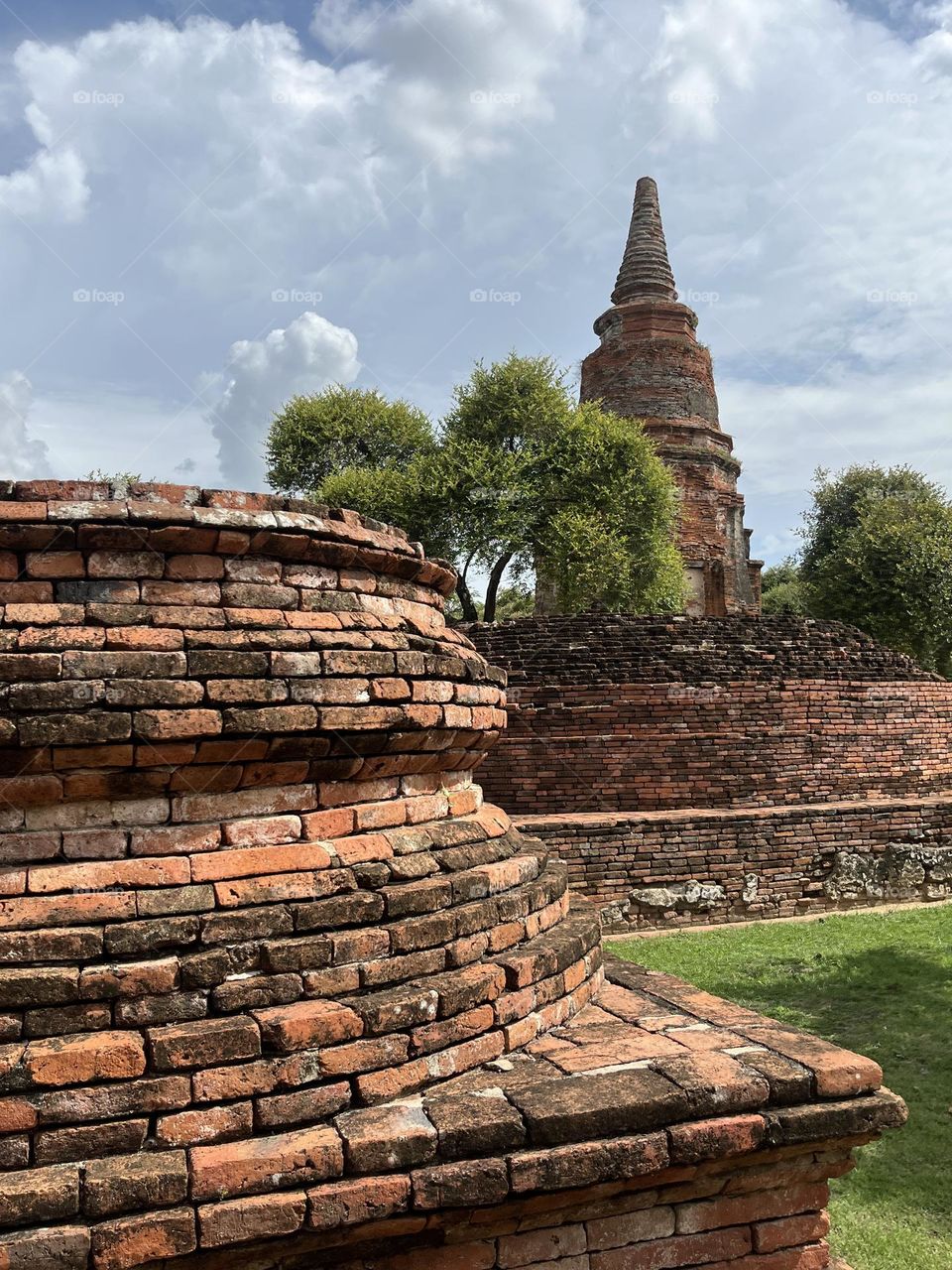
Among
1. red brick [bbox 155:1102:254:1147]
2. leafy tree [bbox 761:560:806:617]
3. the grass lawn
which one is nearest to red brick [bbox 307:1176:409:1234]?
red brick [bbox 155:1102:254:1147]

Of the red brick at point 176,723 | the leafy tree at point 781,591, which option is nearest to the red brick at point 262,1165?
the red brick at point 176,723

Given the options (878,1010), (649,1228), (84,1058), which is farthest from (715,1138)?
(878,1010)

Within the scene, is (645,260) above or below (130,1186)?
above

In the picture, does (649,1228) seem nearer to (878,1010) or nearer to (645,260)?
(878,1010)

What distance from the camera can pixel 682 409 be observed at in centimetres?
2238

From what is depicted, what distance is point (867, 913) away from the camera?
33.0ft

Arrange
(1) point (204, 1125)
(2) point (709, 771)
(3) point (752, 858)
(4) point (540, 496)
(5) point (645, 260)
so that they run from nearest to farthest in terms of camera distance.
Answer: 1. (1) point (204, 1125)
2. (3) point (752, 858)
3. (2) point (709, 771)
4. (4) point (540, 496)
5. (5) point (645, 260)

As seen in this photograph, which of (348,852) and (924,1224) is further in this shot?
(924,1224)

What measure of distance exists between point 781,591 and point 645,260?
15577 mm

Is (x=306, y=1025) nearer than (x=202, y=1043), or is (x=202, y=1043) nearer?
(x=202, y=1043)

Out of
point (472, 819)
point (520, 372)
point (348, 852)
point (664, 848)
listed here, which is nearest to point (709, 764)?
point (664, 848)

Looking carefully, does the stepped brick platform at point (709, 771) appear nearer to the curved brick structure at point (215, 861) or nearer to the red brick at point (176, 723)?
the curved brick structure at point (215, 861)

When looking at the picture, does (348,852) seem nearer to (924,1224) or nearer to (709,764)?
(924,1224)

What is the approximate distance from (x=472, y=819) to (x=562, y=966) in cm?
59
